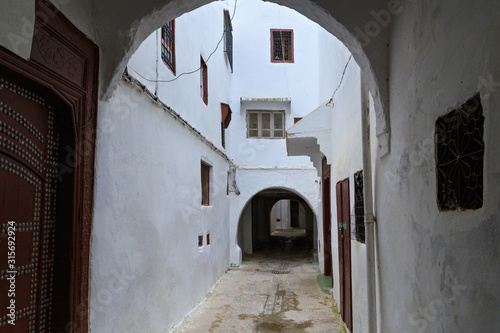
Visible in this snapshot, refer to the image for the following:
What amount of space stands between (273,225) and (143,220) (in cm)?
2340

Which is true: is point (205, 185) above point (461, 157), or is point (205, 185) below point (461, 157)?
above

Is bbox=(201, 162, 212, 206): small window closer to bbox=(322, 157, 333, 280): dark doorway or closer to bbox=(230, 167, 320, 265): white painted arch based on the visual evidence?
bbox=(322, 157, 333, 280): dark doorway

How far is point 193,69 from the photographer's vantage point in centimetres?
718

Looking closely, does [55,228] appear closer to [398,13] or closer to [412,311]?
[412,311]

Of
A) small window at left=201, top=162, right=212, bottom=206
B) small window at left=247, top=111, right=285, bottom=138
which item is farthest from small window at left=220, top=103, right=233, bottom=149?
small window at left=201, top=162, right=212, bottom=206

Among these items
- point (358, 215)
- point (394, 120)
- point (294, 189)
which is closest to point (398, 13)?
point (394, 120)

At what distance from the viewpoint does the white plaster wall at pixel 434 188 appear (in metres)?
1.38

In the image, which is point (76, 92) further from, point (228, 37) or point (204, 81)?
point (228, 37)

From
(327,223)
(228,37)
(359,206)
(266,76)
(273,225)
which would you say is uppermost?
(228,37)

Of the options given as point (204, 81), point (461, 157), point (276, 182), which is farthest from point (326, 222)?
point (461, 157)

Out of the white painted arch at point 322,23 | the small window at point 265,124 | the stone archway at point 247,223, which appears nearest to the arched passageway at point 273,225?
the stone archway at point 247,223

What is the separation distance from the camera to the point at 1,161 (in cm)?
214

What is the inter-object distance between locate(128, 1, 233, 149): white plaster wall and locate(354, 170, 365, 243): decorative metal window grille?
101 inches

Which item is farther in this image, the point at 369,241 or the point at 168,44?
the point at 168,44
